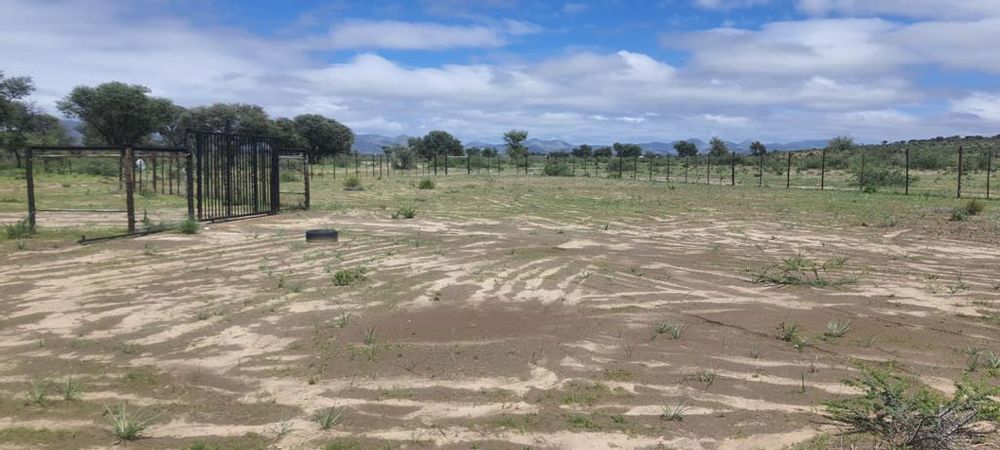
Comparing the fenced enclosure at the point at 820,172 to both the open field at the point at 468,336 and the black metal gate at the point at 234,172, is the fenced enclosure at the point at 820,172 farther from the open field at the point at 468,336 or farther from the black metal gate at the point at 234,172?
the black metal gate at the point at 234,172

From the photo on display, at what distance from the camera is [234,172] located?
686 inches

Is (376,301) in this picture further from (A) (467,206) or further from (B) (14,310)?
(A) (467,206)

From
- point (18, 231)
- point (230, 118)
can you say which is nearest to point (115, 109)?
point (230, 118)

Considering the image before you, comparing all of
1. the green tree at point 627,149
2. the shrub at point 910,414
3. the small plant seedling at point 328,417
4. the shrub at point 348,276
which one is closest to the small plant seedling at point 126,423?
the small plant seedling at point 328,417

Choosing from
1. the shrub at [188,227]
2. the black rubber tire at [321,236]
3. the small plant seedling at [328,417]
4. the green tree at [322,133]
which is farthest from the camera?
the green tree at [322,133]

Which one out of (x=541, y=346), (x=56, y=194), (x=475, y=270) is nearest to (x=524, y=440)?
(x=541, y=346)

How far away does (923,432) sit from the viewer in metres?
3.82

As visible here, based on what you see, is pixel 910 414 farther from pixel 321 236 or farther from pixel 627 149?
pixel 627 149

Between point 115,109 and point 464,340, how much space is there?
186 feet

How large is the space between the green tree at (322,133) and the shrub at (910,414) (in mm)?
79024

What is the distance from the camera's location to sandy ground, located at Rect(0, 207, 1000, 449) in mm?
4273

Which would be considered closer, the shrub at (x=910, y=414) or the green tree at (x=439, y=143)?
the shrub at (x=910, y=414)

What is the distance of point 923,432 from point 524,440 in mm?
2275

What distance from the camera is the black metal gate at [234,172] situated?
15570mm
